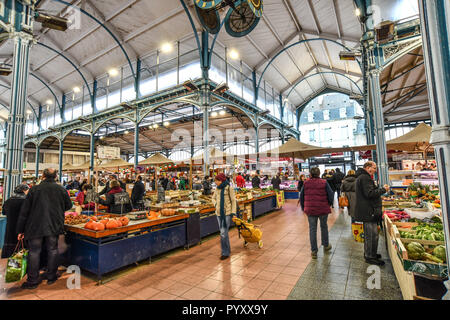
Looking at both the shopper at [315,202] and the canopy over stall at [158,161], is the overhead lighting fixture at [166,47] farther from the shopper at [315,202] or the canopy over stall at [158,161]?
the shopper at [315,202]

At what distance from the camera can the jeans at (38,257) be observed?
10.8ft

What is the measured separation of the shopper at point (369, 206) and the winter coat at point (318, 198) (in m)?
0.60

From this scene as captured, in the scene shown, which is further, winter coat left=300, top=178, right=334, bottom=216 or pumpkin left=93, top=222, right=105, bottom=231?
winter coat left=300, top=178, right=334, bottom=216

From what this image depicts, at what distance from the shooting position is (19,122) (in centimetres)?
536

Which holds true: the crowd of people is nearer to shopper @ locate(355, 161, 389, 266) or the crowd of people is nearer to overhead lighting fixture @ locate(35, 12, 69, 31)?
shopper @ locate(355, 161, 389, 266)

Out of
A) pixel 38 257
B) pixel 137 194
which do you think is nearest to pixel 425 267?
pixel 38 257

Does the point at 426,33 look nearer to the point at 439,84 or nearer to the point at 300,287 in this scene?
the point at 439,84

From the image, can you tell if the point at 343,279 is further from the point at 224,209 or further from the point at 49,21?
the point at 49,21

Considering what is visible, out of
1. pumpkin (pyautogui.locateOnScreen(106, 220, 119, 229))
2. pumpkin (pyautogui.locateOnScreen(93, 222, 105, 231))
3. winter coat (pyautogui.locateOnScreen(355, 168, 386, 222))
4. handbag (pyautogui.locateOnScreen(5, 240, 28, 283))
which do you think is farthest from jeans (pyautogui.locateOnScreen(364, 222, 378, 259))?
handbag (pyautogui.locateOnScreen(5, 240, 28, 283))

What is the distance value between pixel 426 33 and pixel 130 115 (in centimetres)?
1489

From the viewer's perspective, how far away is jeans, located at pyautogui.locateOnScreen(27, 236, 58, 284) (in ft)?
10.8

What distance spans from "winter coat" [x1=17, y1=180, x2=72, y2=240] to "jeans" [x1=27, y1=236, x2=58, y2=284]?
0.37ft

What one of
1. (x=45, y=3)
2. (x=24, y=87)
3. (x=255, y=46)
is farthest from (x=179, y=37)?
(x=24, y=87)

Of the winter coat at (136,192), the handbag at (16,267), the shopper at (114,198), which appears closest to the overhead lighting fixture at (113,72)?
the winter coat at (136,192)
